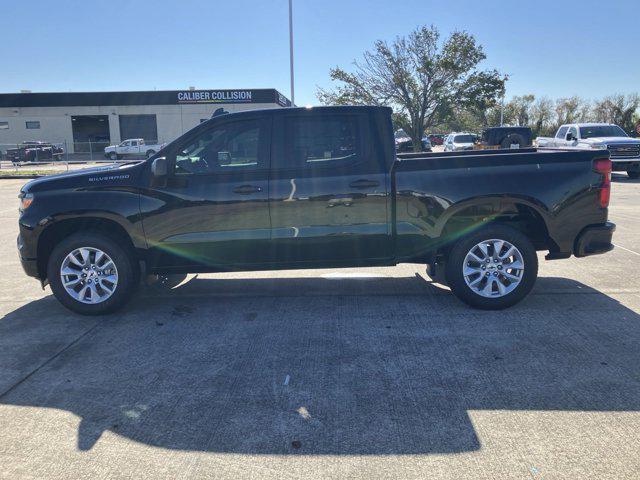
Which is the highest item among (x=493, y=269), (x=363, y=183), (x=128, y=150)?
(x=128, y=150)

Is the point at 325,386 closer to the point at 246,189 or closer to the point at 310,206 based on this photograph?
the point at 310,206

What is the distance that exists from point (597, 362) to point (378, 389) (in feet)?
5.70

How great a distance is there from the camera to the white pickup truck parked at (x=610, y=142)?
65.9 feet

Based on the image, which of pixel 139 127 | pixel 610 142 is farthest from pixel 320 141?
pixel 139 127

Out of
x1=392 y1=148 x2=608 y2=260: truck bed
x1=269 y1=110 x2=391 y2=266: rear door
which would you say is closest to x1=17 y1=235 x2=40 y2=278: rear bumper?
x1=269 y1=110 x2=391 y2=266: rear door

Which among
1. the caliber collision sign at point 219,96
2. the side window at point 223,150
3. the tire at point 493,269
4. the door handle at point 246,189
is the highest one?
the caliber collision sign at point 219,96

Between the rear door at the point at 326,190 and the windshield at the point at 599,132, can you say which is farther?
the windshield at the point at 599,132

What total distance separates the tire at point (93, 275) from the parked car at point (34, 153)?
34.6 m

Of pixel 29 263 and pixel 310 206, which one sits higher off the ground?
pixel 310 206

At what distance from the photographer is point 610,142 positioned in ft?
66.1

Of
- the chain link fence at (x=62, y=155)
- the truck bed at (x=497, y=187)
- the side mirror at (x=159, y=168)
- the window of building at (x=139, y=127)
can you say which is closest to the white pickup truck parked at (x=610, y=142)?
the truck bed at (x=497, y=187)

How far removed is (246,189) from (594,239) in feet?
11.5

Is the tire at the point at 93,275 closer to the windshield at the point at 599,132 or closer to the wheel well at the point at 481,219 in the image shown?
the wheel well at the point at 481,219

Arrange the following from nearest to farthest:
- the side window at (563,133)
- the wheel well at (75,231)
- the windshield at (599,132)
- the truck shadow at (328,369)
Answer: the truck shadow at (328,369) < the wheel well at (75,231) < the windshield at (599,132) < the side window at (563,133)
